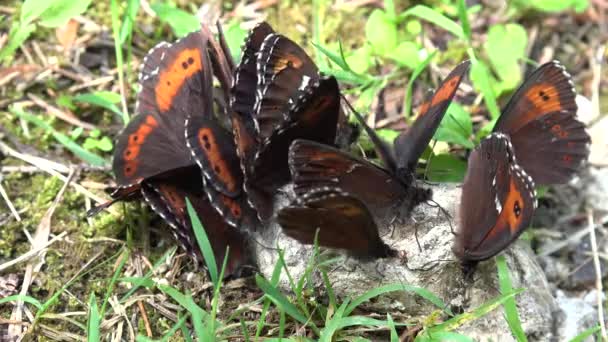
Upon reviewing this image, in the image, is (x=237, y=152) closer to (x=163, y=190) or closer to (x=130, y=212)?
(x=163, y=190)

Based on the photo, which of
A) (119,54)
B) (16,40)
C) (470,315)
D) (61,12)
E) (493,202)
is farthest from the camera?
(119,54)

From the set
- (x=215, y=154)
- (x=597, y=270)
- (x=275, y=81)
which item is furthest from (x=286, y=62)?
(x=597, y=270)

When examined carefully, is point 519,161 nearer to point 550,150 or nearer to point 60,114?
point 550,150

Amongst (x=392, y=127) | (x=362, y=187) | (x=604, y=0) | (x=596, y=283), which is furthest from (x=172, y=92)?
(x=604, y=0)

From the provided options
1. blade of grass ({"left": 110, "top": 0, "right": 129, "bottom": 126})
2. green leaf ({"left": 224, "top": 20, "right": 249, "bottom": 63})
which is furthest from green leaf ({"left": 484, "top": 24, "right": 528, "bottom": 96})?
blade of grass ({"left": 110, "top": 0, "right": 129, "bottom": 126})

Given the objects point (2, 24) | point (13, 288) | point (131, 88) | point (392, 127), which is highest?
point (2, 24)

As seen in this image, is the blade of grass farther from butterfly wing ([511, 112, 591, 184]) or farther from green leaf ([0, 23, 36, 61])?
butterfly wing ([511, 112, 591, 184])

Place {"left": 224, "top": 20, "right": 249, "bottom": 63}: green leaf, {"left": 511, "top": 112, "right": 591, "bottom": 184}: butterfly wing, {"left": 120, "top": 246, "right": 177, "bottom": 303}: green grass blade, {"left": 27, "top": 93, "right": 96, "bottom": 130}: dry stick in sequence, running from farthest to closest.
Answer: {"left": 27, "top": 93, "right": 96, "bottom": 130}: dry stick, {"left": 224, "top": 20, "right": 249, "bottom": 63}: green leaf, {"left": 511, "top": 112, "right": 591, "bottom": 184}: butterfly wing, {"left": 120, "top": 246, "right": 177, "bottom": 303}: green grass blade
